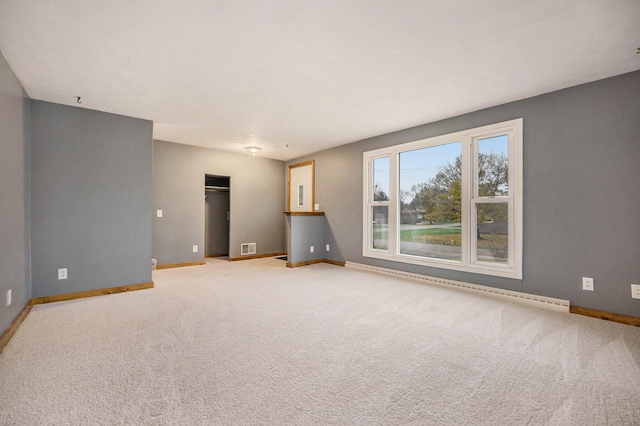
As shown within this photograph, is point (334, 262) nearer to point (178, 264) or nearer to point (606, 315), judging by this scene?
point (178, 264)

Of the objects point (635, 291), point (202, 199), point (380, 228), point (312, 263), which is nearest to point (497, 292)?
point (635, 291)

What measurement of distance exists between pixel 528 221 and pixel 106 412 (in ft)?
13.4

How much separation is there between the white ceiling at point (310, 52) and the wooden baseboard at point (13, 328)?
2.34 meters

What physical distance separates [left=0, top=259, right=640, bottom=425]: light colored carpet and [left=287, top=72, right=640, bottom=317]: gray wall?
0.41 m

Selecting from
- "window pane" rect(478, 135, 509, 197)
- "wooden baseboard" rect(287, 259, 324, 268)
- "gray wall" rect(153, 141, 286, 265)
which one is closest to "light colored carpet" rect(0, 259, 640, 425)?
"window pane" rect(478, 135, 509, 197)

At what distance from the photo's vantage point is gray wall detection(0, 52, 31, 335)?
2.44m

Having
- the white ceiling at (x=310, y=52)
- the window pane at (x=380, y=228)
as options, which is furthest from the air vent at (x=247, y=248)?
the white ceiling at (x=310, y=52)

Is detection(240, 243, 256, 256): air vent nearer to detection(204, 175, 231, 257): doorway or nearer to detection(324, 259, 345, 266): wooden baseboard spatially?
detection(204, 175, 231, 257): doorway

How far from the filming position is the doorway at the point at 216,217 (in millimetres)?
6887

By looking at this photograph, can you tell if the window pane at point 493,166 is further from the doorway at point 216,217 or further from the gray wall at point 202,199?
the doorway at point 216,217

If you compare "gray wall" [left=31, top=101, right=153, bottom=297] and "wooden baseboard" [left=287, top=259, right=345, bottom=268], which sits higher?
"gray wall" [left=31, top=101, right=153, bottom=297]

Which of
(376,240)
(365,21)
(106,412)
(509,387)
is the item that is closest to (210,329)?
(106,412)

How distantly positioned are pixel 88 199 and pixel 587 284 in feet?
19.1

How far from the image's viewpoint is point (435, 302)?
341 cm
